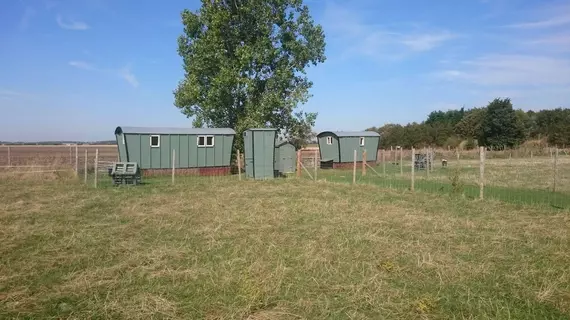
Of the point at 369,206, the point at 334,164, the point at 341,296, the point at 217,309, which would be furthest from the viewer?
the point at 334,164

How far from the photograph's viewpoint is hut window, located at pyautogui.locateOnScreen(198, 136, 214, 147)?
2383 centimetres

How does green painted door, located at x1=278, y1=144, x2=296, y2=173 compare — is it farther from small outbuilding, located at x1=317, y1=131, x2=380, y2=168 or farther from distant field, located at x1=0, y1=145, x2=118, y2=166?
distant field, located at x1=0, y1=145, x2=118, y2=166

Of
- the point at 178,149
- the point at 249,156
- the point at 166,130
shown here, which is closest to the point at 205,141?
the point at 178,149

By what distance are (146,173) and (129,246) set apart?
629 inches

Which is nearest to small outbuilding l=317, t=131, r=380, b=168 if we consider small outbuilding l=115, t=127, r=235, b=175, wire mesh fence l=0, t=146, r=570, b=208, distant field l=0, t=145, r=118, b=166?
wire mesh fence l=0, t=146, r=570, b=208

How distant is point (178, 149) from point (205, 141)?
1678mm

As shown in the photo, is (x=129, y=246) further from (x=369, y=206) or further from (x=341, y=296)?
(x=369, y=206)

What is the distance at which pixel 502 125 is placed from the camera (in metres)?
53.6

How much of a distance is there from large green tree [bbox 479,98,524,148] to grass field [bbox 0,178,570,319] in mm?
47717

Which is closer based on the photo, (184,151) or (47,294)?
(47,294)

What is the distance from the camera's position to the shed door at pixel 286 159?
2673 cm

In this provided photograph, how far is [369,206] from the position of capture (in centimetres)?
1084

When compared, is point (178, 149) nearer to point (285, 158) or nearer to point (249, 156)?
point (249, 156)

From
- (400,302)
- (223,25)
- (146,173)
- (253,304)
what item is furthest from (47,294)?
(223,25)
